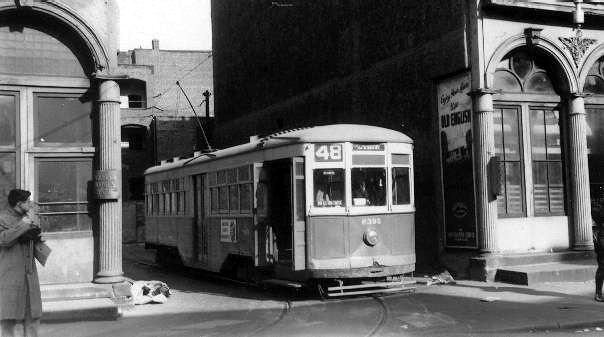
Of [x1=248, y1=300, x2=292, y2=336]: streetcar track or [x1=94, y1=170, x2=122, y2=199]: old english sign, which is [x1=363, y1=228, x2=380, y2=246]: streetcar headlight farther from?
[x1=94, y1=170, x2=122, y2=199]: old english sign

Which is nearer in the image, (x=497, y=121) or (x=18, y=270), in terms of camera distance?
(x=18, y=270)

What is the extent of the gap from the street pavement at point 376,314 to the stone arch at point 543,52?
4.50m

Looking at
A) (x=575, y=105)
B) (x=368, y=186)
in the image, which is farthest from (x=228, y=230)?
(x=575, y=105)

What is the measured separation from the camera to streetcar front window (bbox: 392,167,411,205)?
40.3ft

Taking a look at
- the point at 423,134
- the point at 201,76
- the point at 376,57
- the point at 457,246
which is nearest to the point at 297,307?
the point at 457,246

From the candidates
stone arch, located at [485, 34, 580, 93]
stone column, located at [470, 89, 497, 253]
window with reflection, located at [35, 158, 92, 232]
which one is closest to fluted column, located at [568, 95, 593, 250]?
stone arch, located at [485, 34, 580, 93]

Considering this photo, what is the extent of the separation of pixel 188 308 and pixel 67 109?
415cm

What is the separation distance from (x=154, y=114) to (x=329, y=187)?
3250 cm

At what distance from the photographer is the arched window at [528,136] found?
14.5m

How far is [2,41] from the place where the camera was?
1117 centimetres

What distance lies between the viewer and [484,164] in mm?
13820

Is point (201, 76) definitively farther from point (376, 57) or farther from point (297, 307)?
point (297, 307)

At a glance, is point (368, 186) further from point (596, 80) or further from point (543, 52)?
point (596, 80)

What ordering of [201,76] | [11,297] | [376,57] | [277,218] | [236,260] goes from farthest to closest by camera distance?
[201,76]
[376,57]
[236,260]
[277,218]
[11,297]
